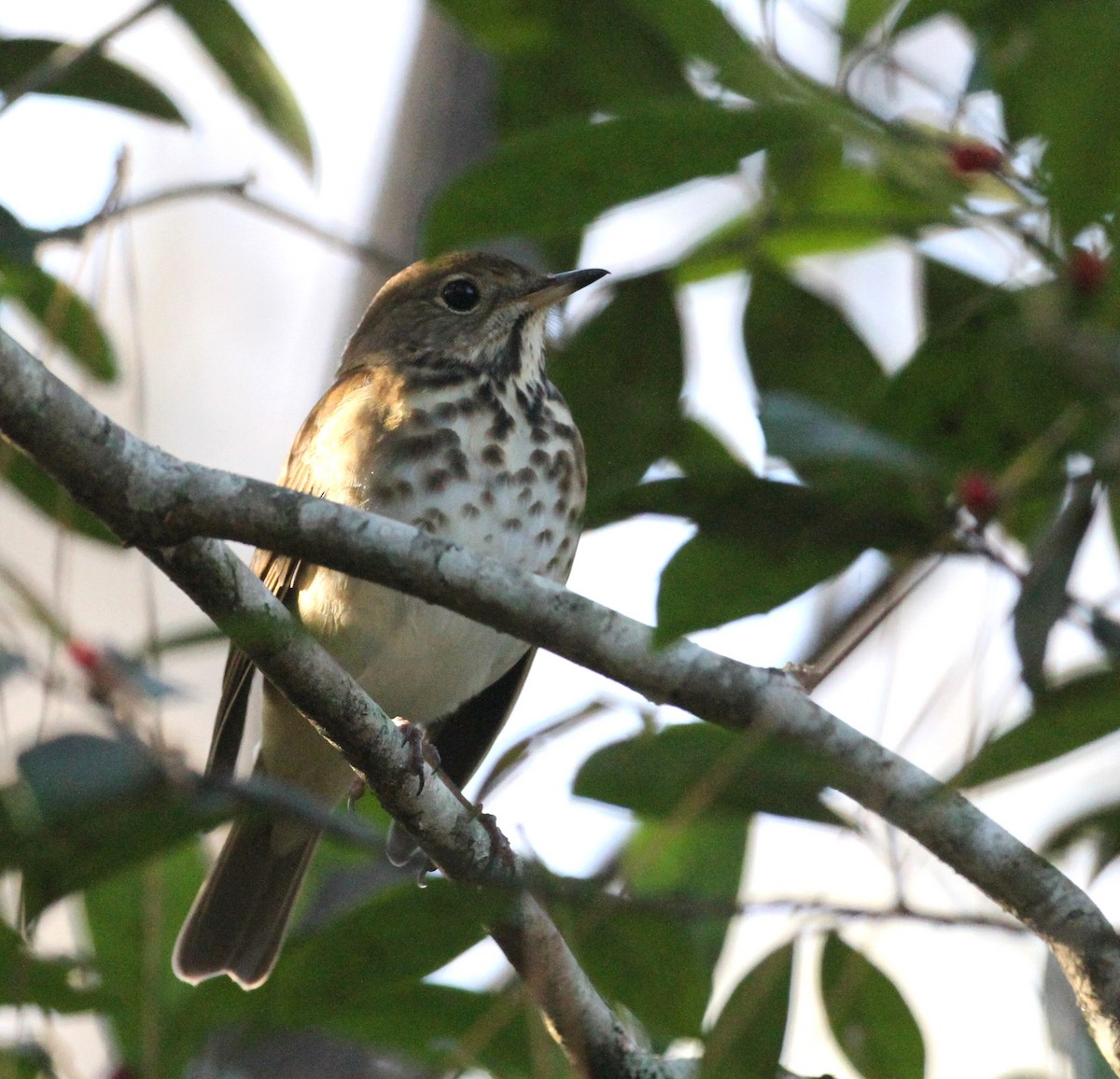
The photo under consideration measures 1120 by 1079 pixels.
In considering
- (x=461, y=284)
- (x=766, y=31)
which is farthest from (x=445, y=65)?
(x=766, y=31)

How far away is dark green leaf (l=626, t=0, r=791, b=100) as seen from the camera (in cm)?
226

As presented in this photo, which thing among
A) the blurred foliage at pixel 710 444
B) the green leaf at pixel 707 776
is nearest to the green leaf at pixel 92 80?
the blurred foliage at pixel 710 444

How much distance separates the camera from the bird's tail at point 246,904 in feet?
12.0

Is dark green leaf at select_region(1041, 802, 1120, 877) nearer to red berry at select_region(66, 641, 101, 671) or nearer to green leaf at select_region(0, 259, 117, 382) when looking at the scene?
red berry at select_region(66, 641, 101, 671)

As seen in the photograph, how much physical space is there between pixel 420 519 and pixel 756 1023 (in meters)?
1.52

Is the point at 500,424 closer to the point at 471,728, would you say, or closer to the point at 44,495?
the point at 471,728

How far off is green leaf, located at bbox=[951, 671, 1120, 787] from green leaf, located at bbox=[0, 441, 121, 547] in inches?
69.7

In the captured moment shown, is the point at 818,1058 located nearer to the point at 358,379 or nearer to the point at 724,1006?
the point at 358,379

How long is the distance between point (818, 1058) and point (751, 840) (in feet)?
8.37

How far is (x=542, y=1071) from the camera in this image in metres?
2.47

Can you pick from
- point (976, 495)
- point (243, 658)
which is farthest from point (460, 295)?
point (976, 495)

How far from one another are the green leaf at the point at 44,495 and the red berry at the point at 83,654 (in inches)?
41.7

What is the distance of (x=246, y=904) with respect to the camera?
12.7 feet

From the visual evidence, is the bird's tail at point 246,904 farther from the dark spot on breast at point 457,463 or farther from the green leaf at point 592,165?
the green leaf at point 592,165
